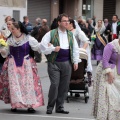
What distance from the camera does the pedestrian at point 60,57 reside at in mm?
9734

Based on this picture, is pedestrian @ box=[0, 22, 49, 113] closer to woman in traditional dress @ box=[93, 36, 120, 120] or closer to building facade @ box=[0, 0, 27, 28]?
woman in traditional dress @ box=[93, 36, 120, 120]

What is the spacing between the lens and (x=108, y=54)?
827cm

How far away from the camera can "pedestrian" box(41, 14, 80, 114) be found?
31.9ft

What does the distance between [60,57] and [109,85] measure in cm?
166

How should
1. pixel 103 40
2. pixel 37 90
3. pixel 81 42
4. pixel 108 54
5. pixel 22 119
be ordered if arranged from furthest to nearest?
1. pixel 103 40
2. pixel 81 42
3. pixel 37 90
4. pixel 22 119
5. pixel 108 54

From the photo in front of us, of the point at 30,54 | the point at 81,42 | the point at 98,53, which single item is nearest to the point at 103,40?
the point at 98,53

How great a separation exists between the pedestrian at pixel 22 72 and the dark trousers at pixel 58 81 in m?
0.24

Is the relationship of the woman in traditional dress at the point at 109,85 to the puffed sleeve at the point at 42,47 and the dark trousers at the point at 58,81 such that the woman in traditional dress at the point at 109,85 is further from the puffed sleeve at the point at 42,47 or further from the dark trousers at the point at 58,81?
the dark trousers at the point at 58,81

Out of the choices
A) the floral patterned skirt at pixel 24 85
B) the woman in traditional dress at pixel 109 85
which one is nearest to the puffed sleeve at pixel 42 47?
the floral patterned skirt at pixel 24 85

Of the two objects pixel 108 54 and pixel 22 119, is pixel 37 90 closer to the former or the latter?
pixel 22 119

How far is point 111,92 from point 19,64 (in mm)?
2304

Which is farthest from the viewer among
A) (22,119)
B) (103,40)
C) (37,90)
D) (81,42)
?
(103,40)

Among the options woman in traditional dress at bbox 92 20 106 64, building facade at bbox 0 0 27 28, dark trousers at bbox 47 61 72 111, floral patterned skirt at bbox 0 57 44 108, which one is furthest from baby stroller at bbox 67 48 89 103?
building facade at bbox 0 0 27 28

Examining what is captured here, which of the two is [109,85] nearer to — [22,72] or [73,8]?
[22,72]
